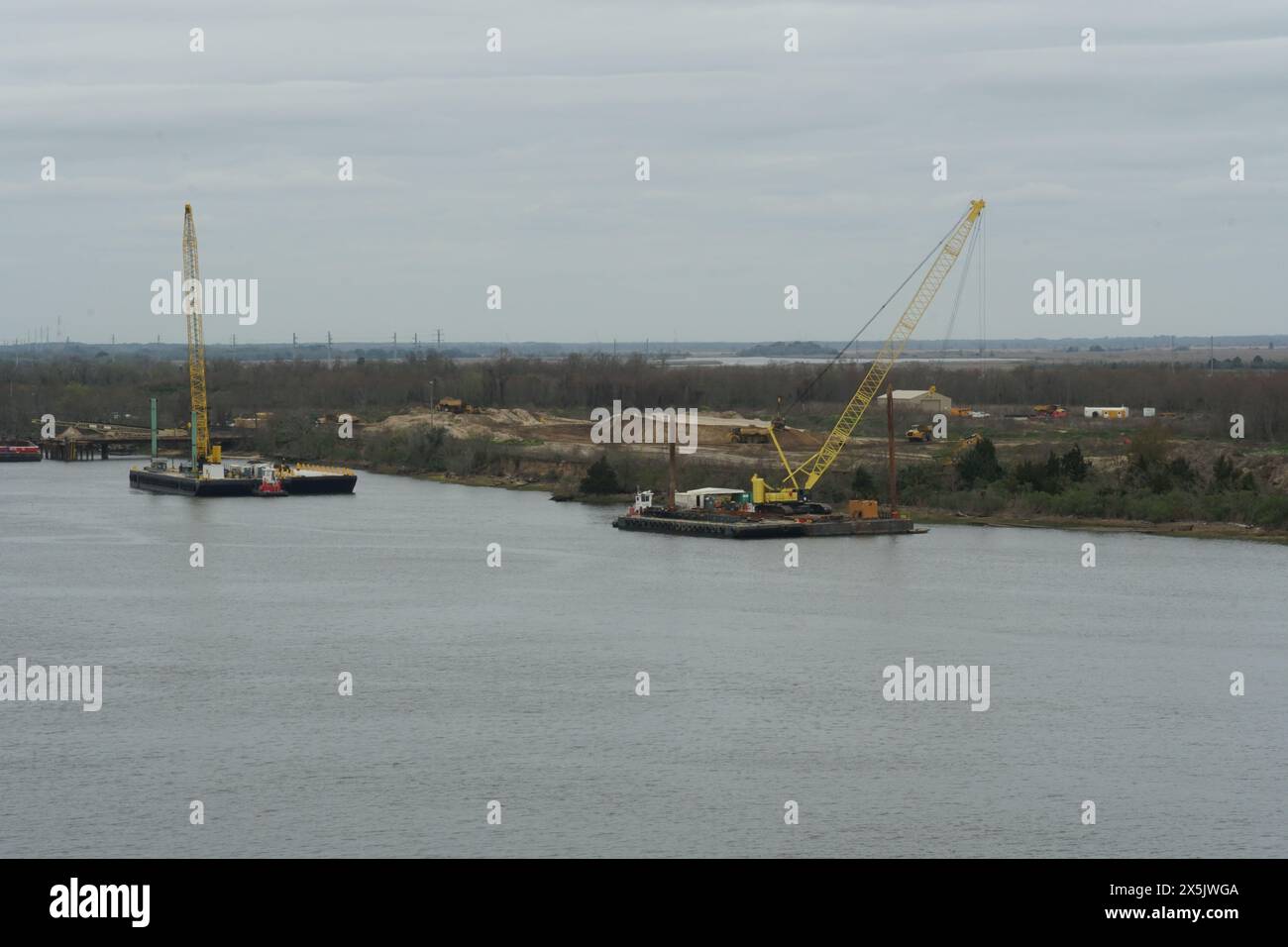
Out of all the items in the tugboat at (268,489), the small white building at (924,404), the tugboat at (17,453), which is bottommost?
the tugboat at (268,489)

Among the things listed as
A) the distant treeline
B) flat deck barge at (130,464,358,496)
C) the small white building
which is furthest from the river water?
the distant treeline

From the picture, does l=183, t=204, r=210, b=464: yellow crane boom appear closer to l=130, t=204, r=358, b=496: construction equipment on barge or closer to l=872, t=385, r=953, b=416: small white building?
l=130, t=204, r=358, b=496: construction equipment on barge

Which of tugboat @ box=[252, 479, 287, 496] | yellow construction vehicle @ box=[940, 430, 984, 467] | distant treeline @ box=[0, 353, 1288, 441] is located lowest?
tugboat @ box=[252, 479, 287, 496]

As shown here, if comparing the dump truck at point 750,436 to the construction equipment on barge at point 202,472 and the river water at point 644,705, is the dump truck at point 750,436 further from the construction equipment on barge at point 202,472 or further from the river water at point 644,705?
the river water at point 644,705

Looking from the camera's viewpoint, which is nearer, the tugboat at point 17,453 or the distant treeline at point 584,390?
the tugboat at point 17,453

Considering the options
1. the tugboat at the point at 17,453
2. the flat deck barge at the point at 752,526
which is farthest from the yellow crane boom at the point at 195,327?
the flat deck barge at the point at 752,526
